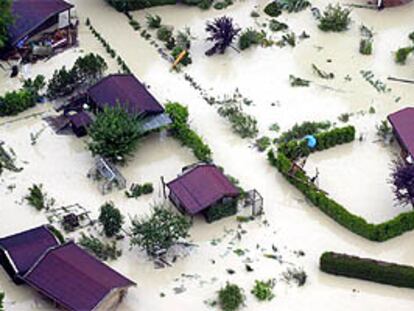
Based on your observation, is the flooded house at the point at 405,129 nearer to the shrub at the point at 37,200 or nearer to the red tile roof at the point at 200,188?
the red tile roof at the point at 200,188

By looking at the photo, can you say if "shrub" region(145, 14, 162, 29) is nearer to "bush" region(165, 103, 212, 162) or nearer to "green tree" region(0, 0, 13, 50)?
"green tree" region(0, 0, 13, 50)

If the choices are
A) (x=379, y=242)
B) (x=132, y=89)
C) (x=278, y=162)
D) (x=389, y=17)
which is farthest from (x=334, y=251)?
(x=389, y=17)

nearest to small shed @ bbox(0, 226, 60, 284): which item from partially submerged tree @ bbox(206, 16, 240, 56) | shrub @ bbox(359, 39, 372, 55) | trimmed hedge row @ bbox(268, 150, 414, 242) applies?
trimmed hedge row @ bbox(268, 150, 414, 242)

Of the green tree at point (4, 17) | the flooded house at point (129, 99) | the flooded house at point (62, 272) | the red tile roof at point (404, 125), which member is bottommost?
the red tile roof at point (404, 125)

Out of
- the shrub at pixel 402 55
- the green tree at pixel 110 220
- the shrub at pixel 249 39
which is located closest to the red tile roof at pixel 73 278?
the green tree at pixel 110 220

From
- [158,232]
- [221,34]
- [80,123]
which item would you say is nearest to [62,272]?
[158,232]

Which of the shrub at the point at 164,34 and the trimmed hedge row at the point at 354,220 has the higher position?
the shrub at the point at 164,34

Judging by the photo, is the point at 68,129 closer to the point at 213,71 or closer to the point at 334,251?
the point at 213,71
